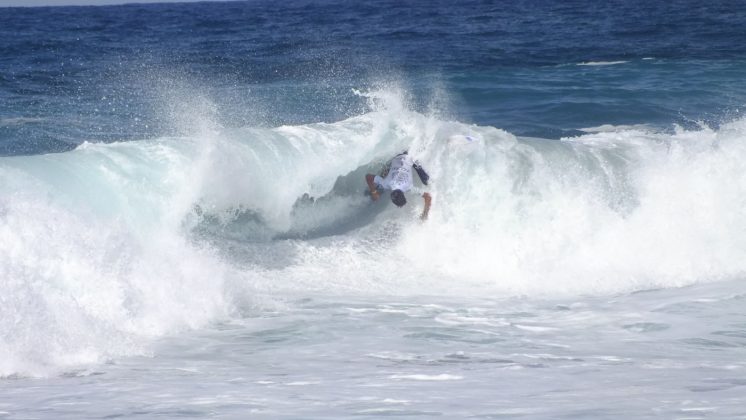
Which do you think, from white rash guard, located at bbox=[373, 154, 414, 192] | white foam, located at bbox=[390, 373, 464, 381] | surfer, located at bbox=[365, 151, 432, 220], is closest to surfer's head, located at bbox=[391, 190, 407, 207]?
→ surfer, located at bbox=[365, 151, 432, 220]

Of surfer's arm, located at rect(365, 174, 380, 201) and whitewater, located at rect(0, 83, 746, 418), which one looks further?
surfer's arm, located at rect(365, 174, 380, 201)

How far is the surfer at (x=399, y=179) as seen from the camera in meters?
12.5

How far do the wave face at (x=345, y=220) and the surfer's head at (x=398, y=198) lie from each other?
0.34 m

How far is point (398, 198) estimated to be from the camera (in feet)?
40.3

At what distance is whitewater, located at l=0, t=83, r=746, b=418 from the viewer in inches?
255

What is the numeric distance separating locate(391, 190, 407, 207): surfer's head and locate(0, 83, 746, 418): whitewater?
0.33 metres

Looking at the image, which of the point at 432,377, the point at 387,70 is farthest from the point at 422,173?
the point at 387,70

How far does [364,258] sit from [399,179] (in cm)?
144

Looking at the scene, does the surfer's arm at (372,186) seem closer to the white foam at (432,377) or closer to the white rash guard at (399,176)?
the white rash guard at (399,176)

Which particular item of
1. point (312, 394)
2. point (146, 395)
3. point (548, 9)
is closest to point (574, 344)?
point (312, 394)

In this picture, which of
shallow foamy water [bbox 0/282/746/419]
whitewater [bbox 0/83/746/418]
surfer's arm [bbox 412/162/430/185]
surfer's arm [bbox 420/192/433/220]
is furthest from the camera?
surfer's arm [bbox 412/162/430/185]

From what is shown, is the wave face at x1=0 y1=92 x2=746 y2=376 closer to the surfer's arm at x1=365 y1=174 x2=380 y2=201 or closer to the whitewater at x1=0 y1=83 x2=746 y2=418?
the whitewater at x1=0 y1=83 x2=746 y2=418

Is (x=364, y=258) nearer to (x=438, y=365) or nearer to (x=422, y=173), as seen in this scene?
(x=422, y=173)

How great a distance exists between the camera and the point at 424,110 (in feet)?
72.2
